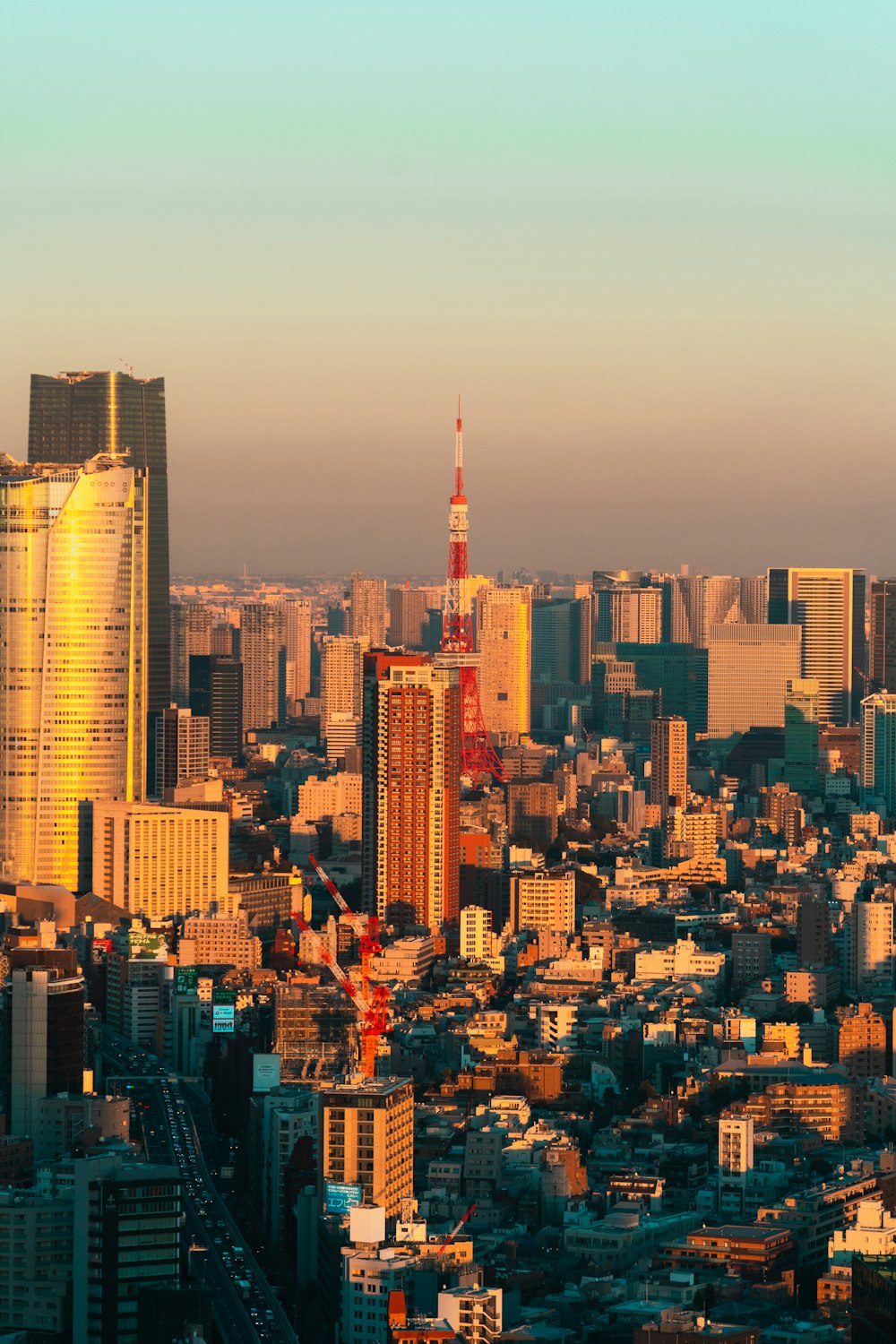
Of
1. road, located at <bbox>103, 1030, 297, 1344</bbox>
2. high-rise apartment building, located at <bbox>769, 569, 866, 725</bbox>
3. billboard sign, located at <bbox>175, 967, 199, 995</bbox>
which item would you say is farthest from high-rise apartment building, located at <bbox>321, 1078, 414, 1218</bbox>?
high-rise apartment building, located at <bbox>769, 569, 866, 725</bbox>

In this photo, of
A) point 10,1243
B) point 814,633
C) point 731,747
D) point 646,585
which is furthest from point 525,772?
point 10,1243

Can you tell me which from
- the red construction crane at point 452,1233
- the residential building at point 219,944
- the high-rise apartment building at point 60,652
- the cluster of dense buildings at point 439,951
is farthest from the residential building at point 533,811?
the red construction crane at point 452,1233

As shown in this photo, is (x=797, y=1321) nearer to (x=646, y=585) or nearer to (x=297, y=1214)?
(x=297, y=1214)

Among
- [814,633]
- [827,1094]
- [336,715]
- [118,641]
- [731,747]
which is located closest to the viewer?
[827,1094]

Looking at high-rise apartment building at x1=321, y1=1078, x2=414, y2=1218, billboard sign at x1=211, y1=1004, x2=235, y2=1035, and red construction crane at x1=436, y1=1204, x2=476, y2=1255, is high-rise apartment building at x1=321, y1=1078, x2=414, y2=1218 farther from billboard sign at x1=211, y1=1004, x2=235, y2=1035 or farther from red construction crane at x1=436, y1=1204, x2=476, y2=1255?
billboard sign at x1=211, y1=1004, x2=235, y2=1035

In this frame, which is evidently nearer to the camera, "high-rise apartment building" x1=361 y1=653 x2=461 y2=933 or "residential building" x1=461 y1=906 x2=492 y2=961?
"residential building" x1=461 y1=906 x2=492 y2=961

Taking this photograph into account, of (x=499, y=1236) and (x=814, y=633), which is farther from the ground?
(x=814, y=633)
